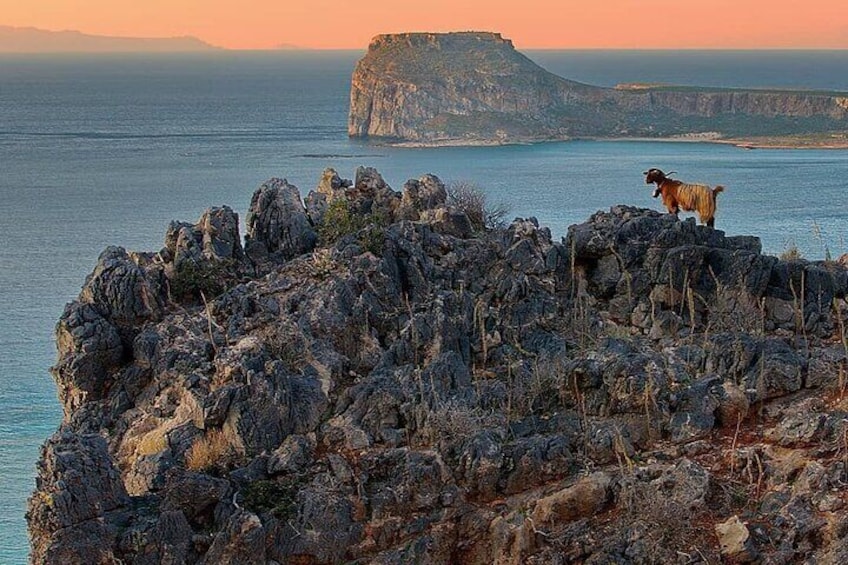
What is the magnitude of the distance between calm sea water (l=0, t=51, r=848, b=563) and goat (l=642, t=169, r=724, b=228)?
9688 millimetres

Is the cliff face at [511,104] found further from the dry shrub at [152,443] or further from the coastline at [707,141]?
the dry shrub at [152,443]

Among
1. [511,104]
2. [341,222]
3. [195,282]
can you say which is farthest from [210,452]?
[511,104]

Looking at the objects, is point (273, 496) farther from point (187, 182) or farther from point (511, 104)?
point (511, 104)

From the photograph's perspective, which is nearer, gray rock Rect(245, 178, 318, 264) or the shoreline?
gray rock Rect(245, 178, 318, 264)

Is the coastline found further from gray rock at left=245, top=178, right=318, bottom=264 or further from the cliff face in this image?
gray rock at left=245, top=178, right=318, bottom=264

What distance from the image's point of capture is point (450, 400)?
16.2 m

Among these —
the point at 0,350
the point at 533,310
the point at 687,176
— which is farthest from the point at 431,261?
the point at 687,176

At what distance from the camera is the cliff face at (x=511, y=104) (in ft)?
471

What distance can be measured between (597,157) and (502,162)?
986 centimetres

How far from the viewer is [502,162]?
351 feet

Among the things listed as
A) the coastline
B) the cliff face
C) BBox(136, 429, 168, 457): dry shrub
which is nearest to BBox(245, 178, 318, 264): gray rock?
BBox(136, 429, 168, 457): dry shrub

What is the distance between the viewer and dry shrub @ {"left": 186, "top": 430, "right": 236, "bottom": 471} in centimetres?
1559

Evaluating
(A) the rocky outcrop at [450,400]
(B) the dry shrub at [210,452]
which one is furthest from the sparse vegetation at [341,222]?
(B) the dry shrub at [210,452]

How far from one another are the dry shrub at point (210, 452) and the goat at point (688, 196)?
909 cm
